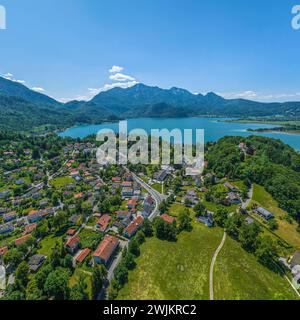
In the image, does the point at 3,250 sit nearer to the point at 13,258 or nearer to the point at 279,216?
the point at 13,258

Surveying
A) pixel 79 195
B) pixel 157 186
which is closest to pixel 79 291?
pixel 79 195

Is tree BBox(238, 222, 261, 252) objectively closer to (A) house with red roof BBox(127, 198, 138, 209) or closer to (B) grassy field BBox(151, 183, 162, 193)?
(A) house with red roof BBox(127, 198, 138, 209)

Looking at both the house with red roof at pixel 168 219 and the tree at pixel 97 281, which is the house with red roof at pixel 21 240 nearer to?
the tree at pixel 97 281

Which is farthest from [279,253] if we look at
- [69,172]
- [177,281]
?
[69,172]

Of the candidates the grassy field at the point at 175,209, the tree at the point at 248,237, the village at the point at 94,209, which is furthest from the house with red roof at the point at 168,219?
the tree at the point at 248,237

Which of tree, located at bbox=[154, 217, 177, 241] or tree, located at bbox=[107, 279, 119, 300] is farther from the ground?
tree, located at bbox=[154, 217, 177, 241]

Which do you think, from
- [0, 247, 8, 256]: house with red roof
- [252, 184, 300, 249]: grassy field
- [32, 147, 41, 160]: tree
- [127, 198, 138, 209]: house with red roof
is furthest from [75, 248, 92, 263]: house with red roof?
[32, 147, 41, 160]: tree

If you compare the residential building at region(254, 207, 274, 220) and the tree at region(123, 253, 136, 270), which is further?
the residential building at region(254, 207, 274, 220)
